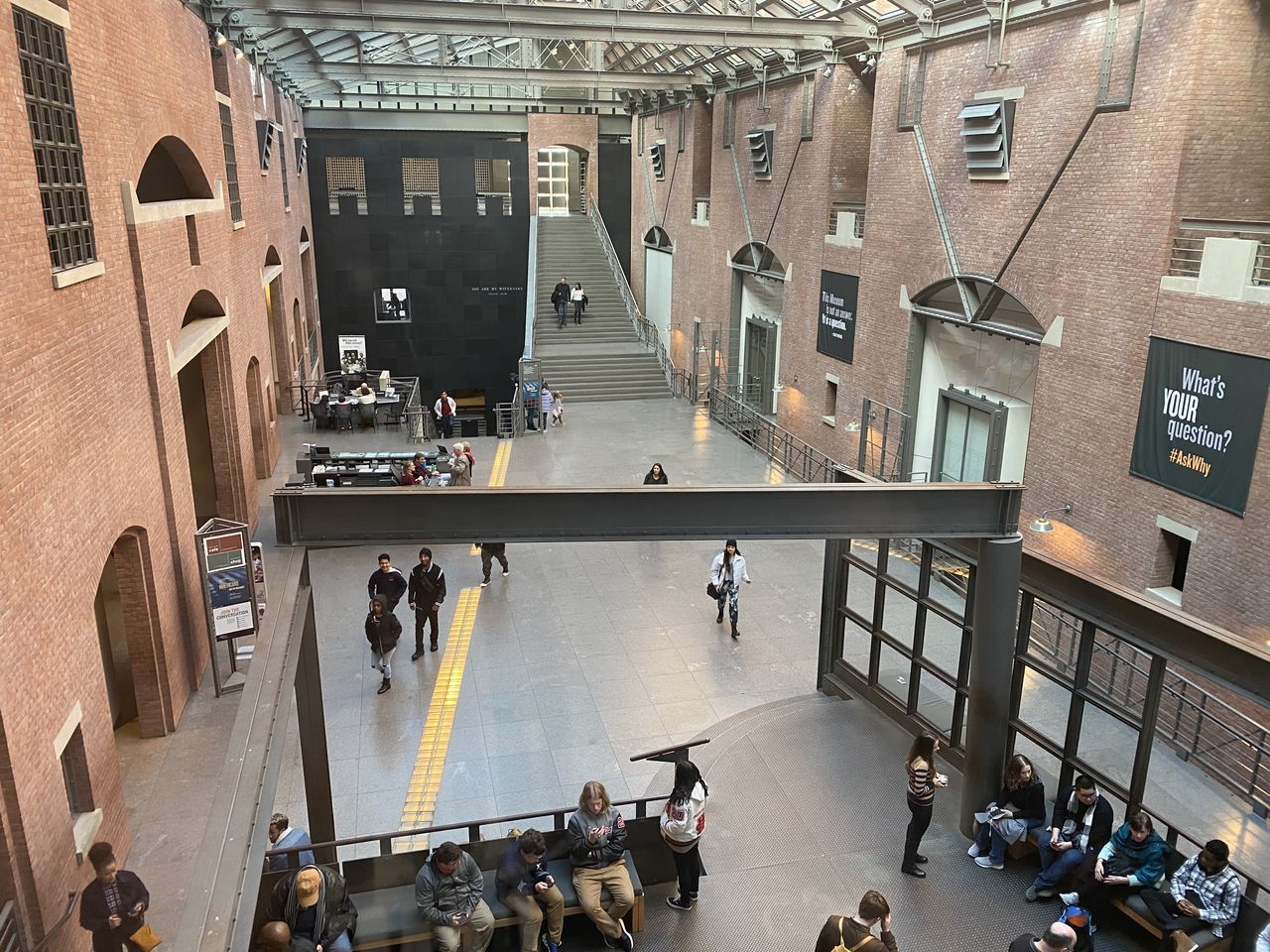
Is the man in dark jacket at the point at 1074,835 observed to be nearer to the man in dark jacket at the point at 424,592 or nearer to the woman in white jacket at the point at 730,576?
the woman in white jacket at the point at 730,576

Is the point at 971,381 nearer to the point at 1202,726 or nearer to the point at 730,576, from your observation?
the point at 730,576

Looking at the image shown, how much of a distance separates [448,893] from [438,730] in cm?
387

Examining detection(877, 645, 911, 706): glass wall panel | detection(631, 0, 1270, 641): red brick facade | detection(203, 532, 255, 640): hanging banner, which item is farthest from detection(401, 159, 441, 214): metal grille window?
detection(877, 645, 911, 706): glass wall panel

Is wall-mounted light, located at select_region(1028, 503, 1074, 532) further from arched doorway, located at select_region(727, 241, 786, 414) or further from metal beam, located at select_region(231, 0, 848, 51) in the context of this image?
arched doorway, located at select_region(727, 241, 786, 414)

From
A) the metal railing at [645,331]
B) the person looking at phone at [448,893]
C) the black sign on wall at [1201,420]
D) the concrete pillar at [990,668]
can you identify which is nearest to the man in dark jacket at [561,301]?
the metal railing at [645,331]

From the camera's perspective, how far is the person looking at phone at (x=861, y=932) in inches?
222

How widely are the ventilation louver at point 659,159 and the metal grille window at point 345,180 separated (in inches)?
419

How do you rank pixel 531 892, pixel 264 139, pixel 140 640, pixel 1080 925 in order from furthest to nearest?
pixel 264 139
pixel 140 640
pixel 531 892
pixel 1080 925

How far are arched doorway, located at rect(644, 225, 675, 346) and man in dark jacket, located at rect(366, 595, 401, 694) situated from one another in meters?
23.5

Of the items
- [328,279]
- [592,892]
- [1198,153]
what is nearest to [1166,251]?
[1198,153]

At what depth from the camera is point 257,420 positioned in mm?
18125

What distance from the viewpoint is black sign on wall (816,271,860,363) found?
19859mm

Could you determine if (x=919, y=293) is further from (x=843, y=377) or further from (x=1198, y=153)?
(x=1198, y=153)

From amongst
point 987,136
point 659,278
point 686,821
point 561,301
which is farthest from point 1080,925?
point 659,278
